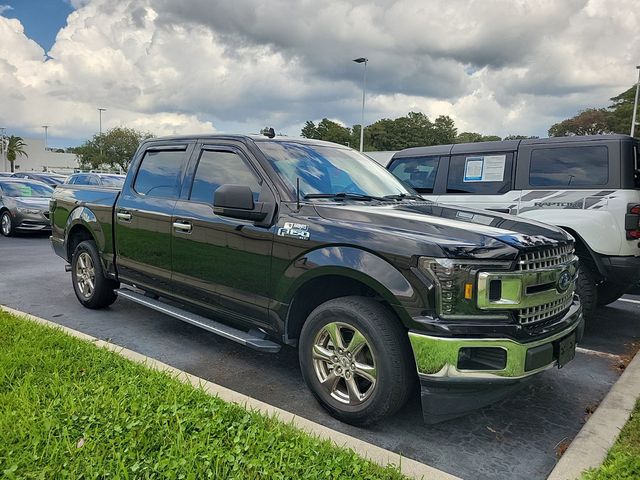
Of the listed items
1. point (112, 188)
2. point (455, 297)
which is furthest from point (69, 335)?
point (455, 297)

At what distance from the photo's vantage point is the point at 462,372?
279cm

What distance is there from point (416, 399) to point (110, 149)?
67478 millimetres

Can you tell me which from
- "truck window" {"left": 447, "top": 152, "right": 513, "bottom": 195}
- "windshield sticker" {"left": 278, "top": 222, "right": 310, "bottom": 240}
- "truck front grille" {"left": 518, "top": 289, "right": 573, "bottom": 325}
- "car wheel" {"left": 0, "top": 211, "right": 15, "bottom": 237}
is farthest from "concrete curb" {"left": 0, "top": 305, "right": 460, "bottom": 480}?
"car wheel" {"left": 0, "top": 211, "right": 15, "bottom": 237}

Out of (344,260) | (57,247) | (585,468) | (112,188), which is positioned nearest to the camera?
(585,468)

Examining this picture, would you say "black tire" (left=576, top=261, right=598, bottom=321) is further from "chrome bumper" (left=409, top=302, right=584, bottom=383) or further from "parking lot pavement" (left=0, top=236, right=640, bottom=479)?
"chrome bumper" (left=409, top=302, right=584, bottom=383)

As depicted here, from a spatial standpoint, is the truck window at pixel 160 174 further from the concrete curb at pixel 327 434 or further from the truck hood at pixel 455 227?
the truck hood at pixel 455 227

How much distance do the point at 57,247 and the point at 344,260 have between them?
4597mm

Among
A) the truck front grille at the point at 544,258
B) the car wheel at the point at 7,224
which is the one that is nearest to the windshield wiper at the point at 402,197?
the truck front grille at the point at 544,258

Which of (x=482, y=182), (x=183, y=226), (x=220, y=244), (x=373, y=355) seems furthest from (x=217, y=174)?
(x=482, y=182)

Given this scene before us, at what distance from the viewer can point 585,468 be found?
266 centimetres

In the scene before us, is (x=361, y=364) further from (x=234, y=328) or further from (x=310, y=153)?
(x=310, y=153)

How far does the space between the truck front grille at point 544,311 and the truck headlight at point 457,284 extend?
11.6 inches

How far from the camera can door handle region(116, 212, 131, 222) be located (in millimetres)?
4957

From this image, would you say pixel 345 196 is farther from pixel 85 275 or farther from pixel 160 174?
pixel 85 275
